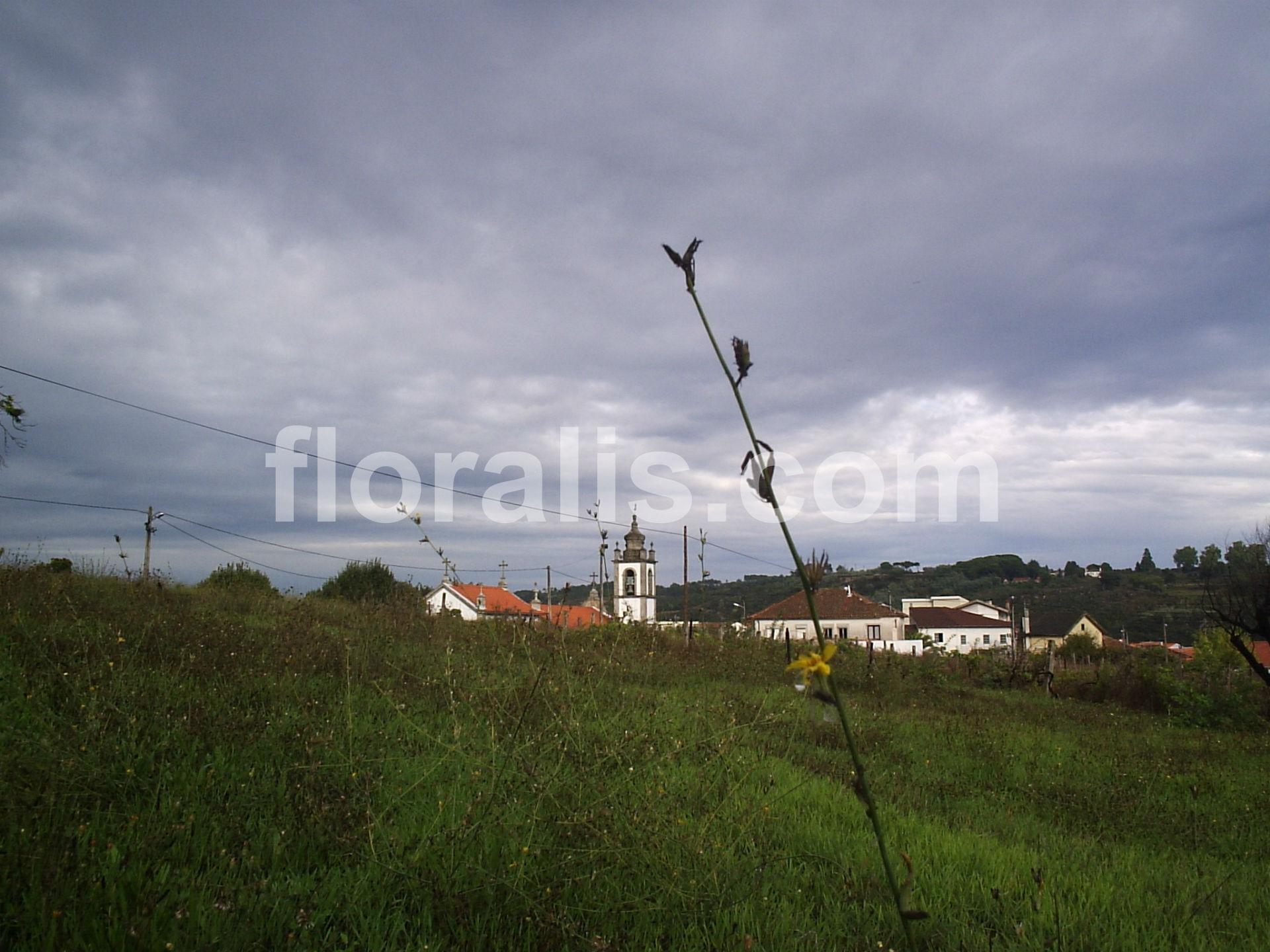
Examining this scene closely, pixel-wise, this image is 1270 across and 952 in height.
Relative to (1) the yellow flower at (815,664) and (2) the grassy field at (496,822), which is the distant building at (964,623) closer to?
(2) the grassy field at (496,822)

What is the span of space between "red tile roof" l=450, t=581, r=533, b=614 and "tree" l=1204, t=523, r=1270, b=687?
11462 millimetres

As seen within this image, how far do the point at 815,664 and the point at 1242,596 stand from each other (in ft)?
50.5

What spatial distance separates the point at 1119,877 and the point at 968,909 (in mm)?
1208

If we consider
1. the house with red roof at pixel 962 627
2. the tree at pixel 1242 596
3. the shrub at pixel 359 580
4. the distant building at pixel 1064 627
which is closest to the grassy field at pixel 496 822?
the tree at pixel 1242 596

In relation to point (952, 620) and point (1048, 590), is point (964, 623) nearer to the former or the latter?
point (952, 620)

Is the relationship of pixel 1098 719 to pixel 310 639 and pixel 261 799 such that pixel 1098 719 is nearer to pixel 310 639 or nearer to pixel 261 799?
pixel 310 639

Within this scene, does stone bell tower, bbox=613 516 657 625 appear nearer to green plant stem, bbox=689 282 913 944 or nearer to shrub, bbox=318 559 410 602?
shrub, bbox=318 559 410 602

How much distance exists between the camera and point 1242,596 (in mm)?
12477

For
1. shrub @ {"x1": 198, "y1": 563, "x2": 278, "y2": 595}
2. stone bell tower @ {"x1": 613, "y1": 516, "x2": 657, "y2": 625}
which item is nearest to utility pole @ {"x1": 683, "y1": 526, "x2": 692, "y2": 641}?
shrub @ {"x1": 198, "y1": 563, "x2": 278, "y2": 595}

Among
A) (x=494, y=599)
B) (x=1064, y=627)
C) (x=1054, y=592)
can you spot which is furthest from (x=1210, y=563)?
(x=1054, y=592)

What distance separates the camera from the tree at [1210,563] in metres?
12.9

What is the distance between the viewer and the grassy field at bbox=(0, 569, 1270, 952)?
8.84 ft

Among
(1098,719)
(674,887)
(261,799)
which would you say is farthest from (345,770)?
(1098,719)

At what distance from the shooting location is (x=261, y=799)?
11.5 ft
